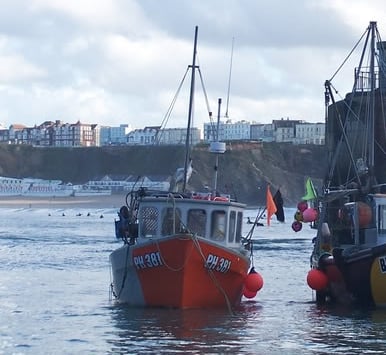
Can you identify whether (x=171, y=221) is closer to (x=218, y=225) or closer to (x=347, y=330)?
(x=218, y=225)

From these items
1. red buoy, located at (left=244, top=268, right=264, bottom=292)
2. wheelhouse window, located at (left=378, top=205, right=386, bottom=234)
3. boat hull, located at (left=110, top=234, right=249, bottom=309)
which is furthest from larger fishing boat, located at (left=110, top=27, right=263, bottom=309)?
wheelhouse window, located at (left=378, top=205, right=386, bottom=234)

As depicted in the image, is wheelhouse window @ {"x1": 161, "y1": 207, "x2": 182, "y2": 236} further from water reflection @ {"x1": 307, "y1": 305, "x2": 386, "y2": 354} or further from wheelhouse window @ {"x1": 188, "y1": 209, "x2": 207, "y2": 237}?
water reflection @ {"x1": 307, "y1": 305, "x2": 386, "y2": 354}

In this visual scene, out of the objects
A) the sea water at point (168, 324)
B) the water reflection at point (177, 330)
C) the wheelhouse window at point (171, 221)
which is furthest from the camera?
the wheelhouse window at point (171, 221)

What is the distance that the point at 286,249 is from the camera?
72.1 meters

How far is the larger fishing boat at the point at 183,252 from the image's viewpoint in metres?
31.6

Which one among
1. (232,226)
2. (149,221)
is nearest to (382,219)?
(232,226)

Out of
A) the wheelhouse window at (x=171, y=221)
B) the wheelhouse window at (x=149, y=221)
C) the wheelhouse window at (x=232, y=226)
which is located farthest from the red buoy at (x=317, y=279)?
the wheelhouse window at (x=149, y=221)

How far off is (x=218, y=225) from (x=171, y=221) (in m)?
1.32

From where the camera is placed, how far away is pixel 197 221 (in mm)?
32438

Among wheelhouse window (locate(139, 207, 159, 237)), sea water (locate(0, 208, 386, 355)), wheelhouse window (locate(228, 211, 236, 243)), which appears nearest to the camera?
sea water (locate(0, 208, 386, 355))

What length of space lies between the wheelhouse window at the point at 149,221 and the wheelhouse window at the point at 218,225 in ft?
4.92

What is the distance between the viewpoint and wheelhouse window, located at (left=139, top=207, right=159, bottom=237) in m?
32.6

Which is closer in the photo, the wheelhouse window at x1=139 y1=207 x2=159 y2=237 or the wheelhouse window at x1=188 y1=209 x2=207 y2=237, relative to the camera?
the wheelhouse window at x1=188 y1=209 x2=207 y2=237

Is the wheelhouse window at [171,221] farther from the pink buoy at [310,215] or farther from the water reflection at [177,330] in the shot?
the pink buoy at [310,215]
